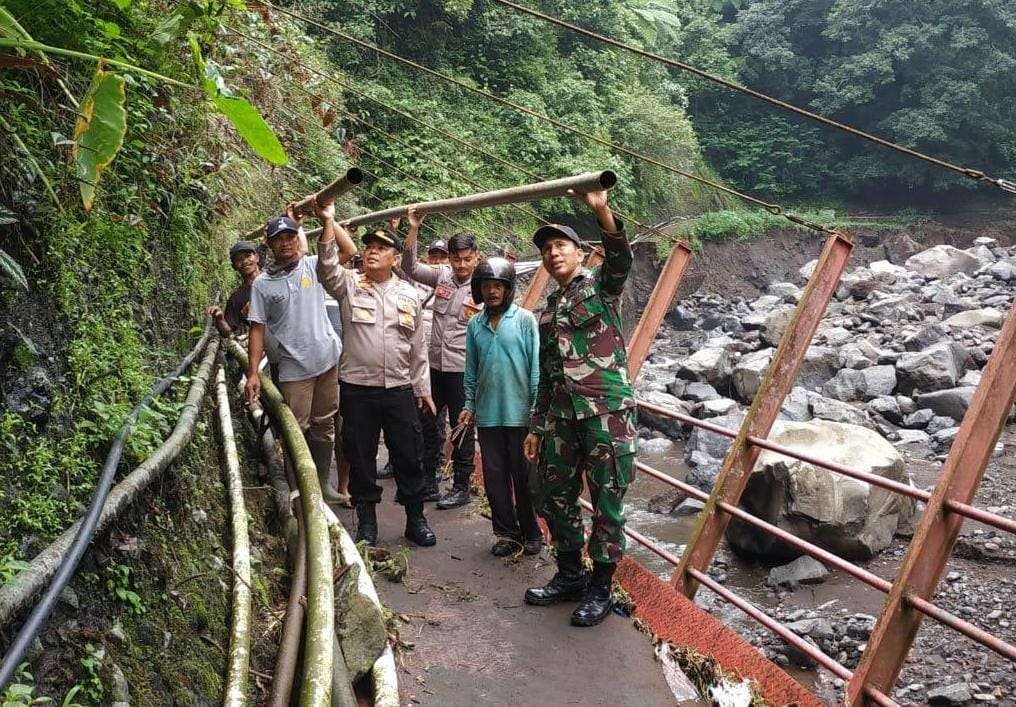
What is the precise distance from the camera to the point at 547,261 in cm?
355

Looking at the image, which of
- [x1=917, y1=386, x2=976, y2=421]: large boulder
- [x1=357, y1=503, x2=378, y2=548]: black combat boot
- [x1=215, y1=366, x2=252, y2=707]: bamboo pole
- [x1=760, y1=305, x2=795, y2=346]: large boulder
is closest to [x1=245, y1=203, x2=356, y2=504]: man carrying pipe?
[x1=357, y1=503, x2=378, y2=548]: black combat boot

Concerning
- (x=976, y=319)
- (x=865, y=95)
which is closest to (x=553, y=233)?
(x=976, y=319)

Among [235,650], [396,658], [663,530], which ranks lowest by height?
[663,530]

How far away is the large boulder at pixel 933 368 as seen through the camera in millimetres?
13023

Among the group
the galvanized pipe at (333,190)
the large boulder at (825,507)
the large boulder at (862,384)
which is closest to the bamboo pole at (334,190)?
the galvanized pipe at (333,190)

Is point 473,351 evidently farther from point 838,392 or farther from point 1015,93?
point 1015,93

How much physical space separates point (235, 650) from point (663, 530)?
639 centimetres

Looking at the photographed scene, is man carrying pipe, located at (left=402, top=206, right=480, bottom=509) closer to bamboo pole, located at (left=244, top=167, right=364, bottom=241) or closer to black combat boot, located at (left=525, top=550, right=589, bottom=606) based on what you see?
bamboo pole, located at (left=244, top=167, right=364, bottom=241)

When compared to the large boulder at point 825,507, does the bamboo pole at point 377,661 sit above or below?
above

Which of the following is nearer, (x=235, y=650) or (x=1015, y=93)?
(x=235, y=650)

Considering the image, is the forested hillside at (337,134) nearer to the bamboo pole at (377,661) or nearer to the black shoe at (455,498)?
the bamboo pole at (377,661)

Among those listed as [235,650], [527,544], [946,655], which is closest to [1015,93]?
[946,655]

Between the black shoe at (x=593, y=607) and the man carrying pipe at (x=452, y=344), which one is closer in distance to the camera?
the black shoe at (x=593, y=607)

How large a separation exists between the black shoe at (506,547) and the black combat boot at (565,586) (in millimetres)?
586
